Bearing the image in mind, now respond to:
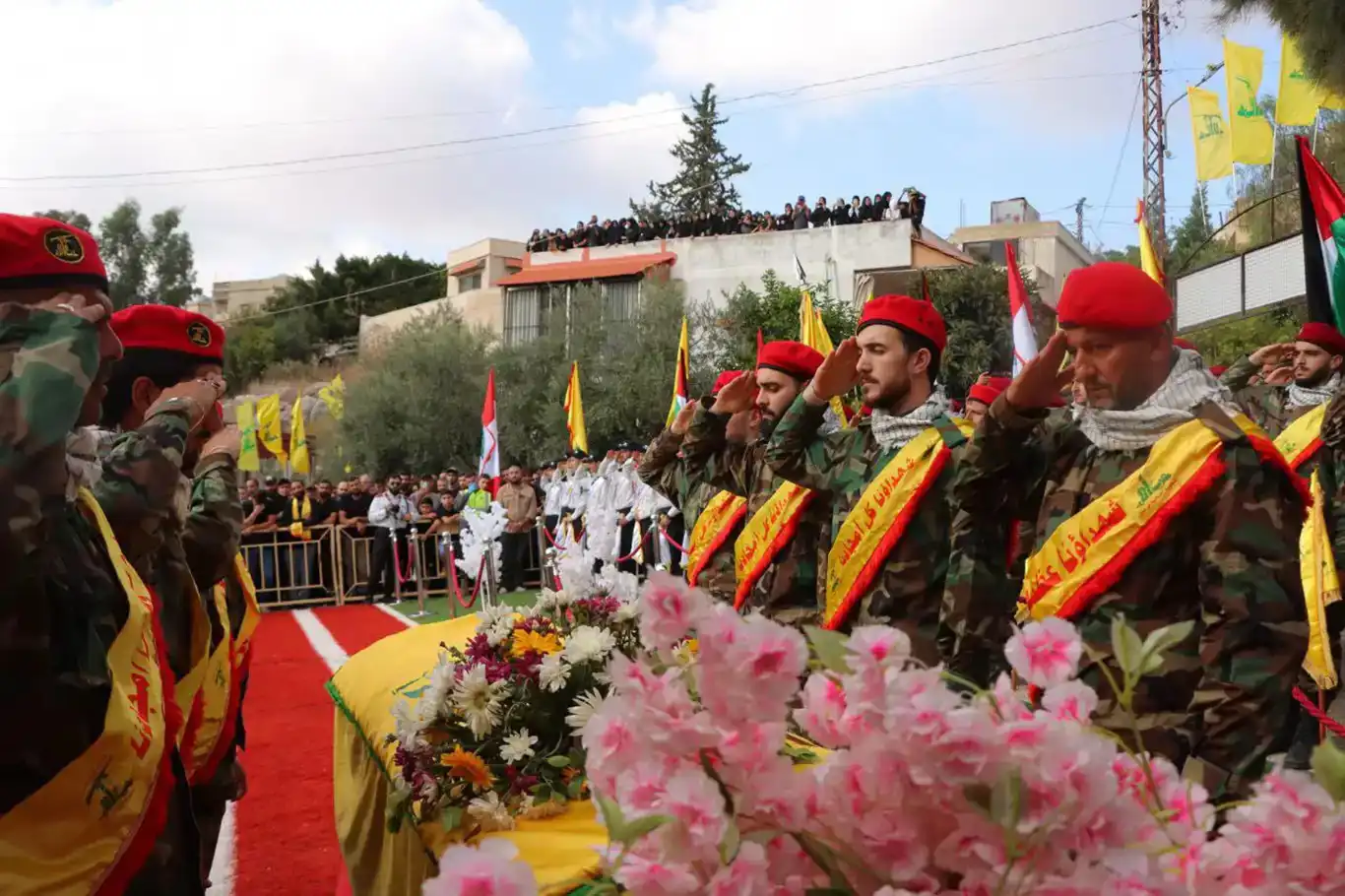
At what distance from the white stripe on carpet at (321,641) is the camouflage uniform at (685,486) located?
419cm

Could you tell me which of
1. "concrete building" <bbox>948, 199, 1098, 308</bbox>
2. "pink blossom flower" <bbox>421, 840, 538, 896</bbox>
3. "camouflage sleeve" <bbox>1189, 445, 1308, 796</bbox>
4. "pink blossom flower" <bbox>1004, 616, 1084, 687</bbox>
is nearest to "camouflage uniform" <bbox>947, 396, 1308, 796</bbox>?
"camouflage sleeve" <bbox>1189, 445, 1308, 796</bbox>

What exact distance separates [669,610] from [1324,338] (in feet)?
18.4

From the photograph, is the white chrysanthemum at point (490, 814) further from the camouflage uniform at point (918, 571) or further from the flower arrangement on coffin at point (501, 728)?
the camouflage uniform at point (918, 571)

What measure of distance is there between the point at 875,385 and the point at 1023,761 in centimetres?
307

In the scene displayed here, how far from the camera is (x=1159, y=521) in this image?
2531 mm

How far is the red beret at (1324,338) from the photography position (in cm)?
543

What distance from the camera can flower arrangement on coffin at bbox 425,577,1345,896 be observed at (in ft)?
2.63

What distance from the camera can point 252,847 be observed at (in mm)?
5242

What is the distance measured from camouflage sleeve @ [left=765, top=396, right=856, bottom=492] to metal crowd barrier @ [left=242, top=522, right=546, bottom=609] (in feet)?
44.0

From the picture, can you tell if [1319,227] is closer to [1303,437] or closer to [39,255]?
[1303,437]

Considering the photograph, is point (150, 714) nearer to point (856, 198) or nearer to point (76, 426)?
point (76, 426)

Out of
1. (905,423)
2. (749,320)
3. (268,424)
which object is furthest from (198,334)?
(749,320)

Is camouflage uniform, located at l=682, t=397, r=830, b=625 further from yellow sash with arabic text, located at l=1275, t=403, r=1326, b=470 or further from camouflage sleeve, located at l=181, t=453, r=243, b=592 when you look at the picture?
yellow sash with arabic text, located at l=1275, t=403, r=1326, b=470

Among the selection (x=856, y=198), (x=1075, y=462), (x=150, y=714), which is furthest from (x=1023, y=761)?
(x=856, y=198)
